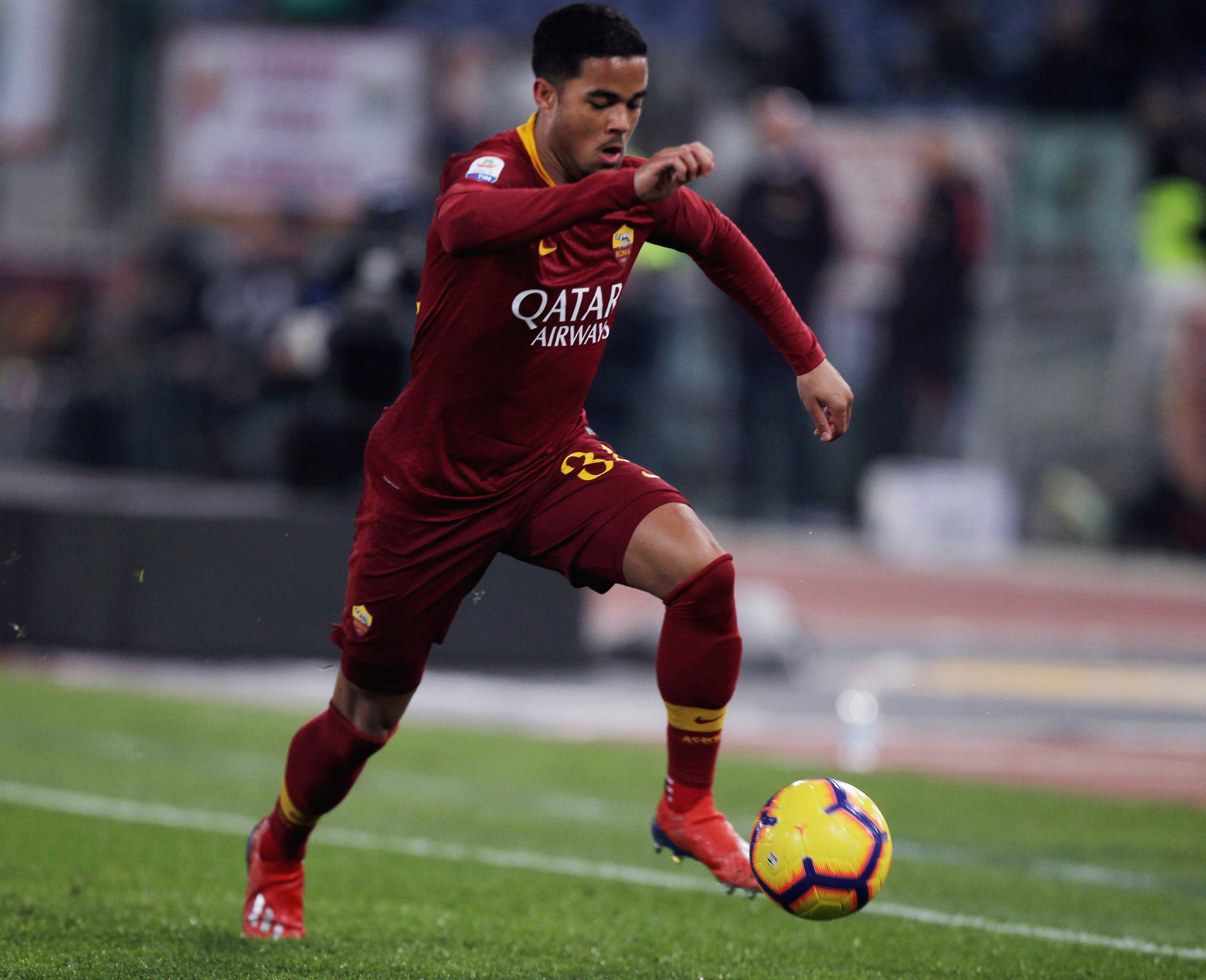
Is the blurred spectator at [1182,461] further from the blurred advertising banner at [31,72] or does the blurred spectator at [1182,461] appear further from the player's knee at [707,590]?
the blurred advertising banner at [31,72]

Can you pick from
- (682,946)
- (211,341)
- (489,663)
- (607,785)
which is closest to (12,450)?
(211,341)

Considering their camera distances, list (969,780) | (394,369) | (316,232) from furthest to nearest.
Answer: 1. (316,232)
2. (394,369)
3. (969,780)

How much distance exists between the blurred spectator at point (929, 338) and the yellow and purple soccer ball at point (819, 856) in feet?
33.2

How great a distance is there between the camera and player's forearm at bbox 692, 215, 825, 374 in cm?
419

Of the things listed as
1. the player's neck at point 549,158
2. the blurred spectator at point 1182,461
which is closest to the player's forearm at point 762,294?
the player's neck at point 549,158

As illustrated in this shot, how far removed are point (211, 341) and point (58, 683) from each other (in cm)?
429

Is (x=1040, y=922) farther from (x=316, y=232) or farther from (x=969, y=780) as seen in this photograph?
(x=316, y=232)

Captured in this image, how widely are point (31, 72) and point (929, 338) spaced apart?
11.4 m

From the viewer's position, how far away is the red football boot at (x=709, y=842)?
13.2ft

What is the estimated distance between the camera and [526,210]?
11.7ft

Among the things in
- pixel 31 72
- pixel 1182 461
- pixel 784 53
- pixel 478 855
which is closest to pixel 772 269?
pixel 784 53

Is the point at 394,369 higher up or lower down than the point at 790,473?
higher up

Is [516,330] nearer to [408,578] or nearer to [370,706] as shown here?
[408,578]

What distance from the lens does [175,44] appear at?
1720 cm
